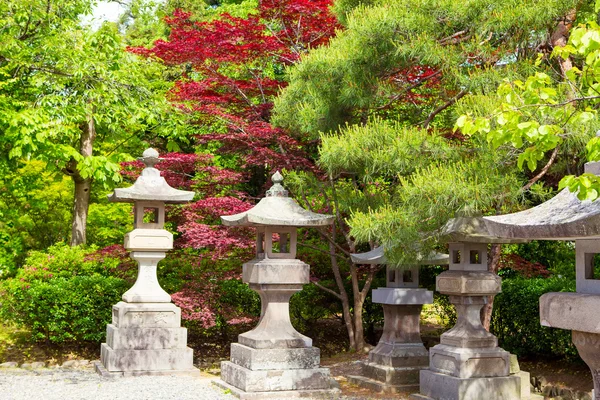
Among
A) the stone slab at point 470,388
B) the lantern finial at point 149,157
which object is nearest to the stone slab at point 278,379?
the stone slab at point 470,388

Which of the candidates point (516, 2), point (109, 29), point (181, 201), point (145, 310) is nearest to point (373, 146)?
point (516, 2)

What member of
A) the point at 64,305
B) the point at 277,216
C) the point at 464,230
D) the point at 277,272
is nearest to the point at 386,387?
the point at 277,272

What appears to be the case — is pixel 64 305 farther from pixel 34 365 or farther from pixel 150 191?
pixel 150 191

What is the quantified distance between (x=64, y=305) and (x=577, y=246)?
946 cm

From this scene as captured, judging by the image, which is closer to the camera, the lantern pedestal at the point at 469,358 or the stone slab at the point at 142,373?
the lantern pedestal at the point at 469,358

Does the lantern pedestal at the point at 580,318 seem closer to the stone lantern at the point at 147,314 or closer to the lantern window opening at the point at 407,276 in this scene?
the lantern window opening at the point at 407,276

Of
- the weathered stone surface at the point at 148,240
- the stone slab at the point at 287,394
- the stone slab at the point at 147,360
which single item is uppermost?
the weathered stone surface at the point at 148,240

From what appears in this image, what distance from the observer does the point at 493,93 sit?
23.4 ft

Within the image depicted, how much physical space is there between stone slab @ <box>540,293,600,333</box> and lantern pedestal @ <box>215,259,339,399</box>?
4.41 metres

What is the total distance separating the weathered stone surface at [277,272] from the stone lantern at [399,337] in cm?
114

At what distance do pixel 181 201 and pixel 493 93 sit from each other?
5.11 meters

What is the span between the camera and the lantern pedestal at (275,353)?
8.30 m

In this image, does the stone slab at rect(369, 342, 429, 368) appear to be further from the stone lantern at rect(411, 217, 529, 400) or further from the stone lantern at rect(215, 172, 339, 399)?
the stone lantern at rect(215, 172, 339, 399)

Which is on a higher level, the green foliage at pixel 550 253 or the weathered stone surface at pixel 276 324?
the green foliage at pixel 550 253
